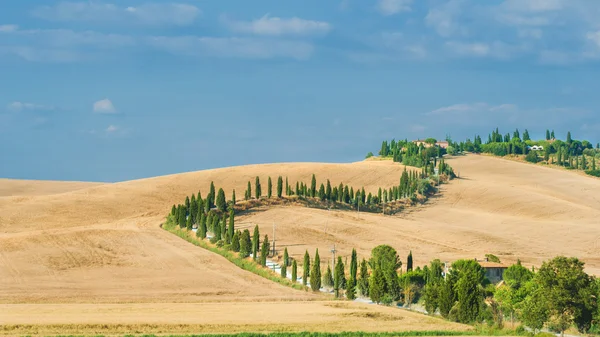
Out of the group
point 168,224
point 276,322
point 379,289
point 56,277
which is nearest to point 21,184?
point 168,224

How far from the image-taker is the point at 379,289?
70938 mm

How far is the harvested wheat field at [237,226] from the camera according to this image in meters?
58.3

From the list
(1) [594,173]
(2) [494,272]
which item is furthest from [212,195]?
(1) [594,173]

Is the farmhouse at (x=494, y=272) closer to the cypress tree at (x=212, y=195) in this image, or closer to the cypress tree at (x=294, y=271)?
the cypress tree at (x=294, y=271)

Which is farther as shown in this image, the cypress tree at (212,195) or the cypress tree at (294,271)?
the cypress tree at (212,195)

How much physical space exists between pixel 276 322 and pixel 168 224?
5802 centimetres

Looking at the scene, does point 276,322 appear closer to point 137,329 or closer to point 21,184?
point 137,329

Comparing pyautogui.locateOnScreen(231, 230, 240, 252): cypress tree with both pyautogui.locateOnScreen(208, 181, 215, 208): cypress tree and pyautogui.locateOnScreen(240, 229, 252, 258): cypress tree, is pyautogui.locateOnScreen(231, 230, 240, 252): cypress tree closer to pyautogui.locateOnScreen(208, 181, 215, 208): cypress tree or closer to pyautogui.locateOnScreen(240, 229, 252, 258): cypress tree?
pyautogui.locateOnScreen(240, 229, 252, 258): cypress tree

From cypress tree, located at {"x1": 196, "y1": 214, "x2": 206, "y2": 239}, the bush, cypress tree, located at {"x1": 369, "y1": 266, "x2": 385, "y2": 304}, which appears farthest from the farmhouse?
the bush

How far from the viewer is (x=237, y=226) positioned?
110 metres

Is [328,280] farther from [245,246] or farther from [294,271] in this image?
[245,246]

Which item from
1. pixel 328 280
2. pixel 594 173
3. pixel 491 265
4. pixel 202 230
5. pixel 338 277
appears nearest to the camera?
pixel 338 277

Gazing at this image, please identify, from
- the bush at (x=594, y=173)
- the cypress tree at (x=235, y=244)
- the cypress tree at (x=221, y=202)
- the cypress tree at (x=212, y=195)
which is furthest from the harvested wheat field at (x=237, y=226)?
the bush at (x=594, y=173)

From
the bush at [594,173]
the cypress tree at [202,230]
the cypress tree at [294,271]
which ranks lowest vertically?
the cypress tree at [294,271]
